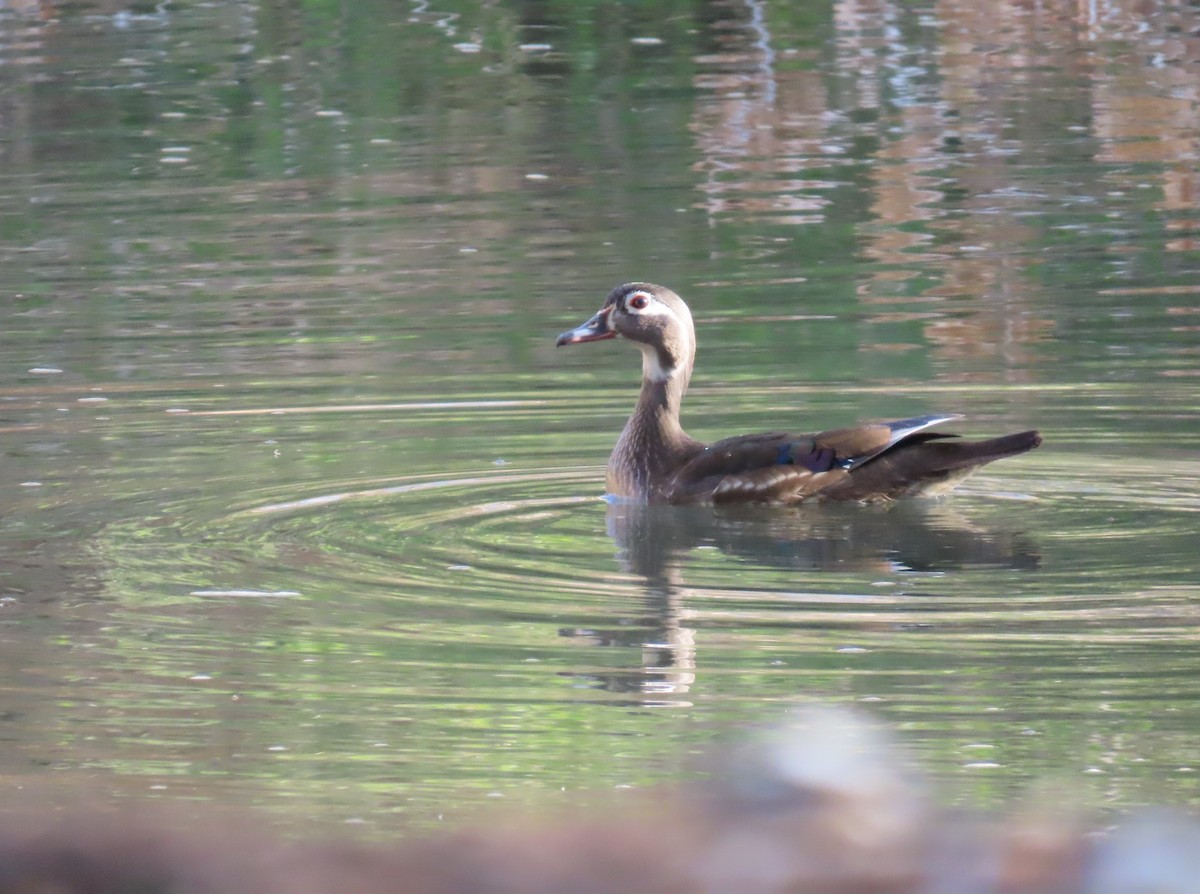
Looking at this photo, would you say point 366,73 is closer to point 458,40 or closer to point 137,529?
point 458,40

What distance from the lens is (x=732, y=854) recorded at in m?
0.79

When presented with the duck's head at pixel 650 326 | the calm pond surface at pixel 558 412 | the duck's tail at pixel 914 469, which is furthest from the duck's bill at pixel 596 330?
the duck's tail at pixel 914 469

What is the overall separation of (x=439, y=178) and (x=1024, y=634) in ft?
44.3

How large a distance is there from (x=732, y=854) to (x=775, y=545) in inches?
253

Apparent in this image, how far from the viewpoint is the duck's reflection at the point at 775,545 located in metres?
5.73

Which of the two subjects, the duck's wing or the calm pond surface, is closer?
the calm pond surface

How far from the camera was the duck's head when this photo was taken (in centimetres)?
896

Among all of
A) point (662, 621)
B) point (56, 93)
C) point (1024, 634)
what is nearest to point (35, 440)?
point (662, 621)

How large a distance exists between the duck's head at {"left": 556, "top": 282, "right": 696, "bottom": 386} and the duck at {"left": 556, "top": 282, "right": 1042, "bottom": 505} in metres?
0.52

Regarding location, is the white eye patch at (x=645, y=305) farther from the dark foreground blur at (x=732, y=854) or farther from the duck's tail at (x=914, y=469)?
the dark foreground blur at (x=732, y=854)

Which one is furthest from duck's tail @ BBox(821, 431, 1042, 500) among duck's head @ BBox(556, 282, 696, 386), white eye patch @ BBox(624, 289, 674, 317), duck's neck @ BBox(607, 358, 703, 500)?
white eye patch @ BBox(624, 289, 674, 317)

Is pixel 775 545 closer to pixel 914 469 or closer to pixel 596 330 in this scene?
pixel 914 469

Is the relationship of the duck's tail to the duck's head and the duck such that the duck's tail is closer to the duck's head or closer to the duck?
the duck

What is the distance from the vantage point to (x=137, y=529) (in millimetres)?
7457
